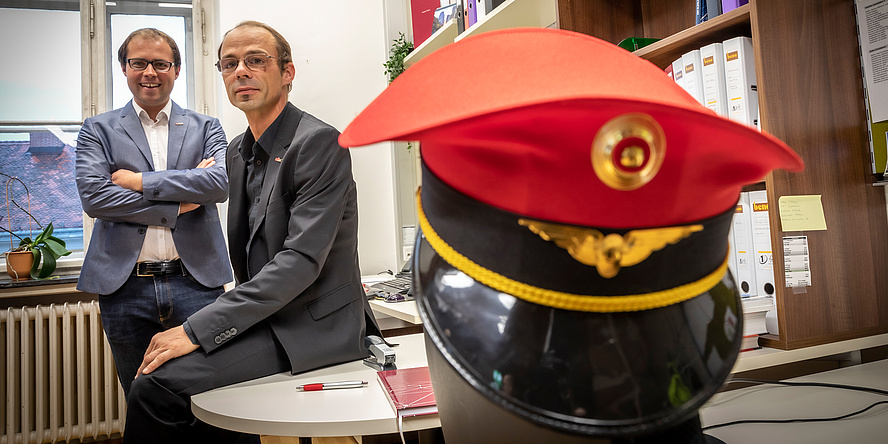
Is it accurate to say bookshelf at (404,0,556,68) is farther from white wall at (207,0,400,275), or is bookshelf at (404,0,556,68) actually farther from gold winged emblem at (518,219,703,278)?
gold winged emblem at (518,219,703,278)

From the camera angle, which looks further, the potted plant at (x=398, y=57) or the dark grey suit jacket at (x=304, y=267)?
the potted plant at (x=398, y=57)

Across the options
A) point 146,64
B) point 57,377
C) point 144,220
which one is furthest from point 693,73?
point 57,377

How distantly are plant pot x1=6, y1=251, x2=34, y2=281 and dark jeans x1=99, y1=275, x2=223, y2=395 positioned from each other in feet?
4.29

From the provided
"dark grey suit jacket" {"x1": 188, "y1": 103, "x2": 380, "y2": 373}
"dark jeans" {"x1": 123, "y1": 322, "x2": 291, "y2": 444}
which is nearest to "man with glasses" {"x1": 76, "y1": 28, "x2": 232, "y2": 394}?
"dark grey suit jacket" {"x1": 188, "y1": 103, "x2": 380, "y2": 373}

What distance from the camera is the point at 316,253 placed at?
1156mm

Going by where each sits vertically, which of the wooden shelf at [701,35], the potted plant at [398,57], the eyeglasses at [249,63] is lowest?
the wooden shelf at [701,35]

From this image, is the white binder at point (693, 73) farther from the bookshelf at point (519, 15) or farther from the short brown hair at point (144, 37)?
the short brown hair at point (144, 37)

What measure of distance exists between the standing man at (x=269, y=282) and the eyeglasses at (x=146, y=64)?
0.71 m

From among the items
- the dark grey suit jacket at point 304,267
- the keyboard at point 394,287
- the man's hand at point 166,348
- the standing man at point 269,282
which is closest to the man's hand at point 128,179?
the standing man at point 269,282

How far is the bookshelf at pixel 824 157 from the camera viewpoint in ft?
3.54

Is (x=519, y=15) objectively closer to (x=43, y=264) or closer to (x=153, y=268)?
(x=153, y=268)

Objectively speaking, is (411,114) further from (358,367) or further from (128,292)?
(128,292)

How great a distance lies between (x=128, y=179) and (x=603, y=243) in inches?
74.9

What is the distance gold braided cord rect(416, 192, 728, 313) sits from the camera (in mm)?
349
